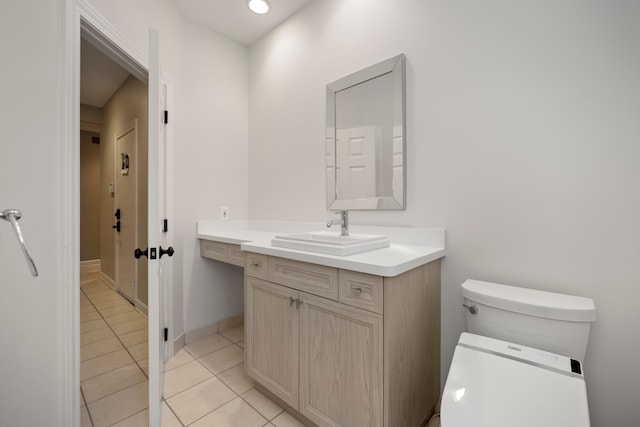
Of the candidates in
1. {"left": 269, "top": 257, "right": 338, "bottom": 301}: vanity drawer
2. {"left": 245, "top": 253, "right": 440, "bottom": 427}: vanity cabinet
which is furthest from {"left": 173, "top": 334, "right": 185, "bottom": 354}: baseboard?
{"left": 269, "top": 257, "right": 338, "bottom": 301}: vanity drawer

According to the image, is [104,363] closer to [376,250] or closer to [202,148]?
[202,148]

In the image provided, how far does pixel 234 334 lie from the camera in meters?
2.45

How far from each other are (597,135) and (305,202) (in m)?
1.66

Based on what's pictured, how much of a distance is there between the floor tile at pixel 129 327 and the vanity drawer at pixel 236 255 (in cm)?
132

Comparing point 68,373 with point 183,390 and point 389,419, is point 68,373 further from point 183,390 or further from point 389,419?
point 389,419

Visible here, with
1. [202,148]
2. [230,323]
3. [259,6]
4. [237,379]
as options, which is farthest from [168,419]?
[259,6]

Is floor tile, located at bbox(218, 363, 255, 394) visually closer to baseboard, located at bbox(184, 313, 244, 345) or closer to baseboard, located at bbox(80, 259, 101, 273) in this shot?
baseboard, located at bbox(184, 313, 244, 345)

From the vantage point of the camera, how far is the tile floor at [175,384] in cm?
144

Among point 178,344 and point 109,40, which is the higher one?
point 109,40

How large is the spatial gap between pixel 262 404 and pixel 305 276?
2.74ft

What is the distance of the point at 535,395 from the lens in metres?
0.86

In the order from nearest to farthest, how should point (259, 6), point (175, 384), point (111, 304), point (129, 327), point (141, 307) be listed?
point (175, 384), point (259, 6), point (129, 327), point (141, 307), point (111, 304)

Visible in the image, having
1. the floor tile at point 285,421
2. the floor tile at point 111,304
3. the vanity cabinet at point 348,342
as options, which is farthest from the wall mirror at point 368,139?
the floor tile at point 111,304

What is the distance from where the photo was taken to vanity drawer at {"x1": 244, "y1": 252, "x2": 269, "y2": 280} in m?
1.55
